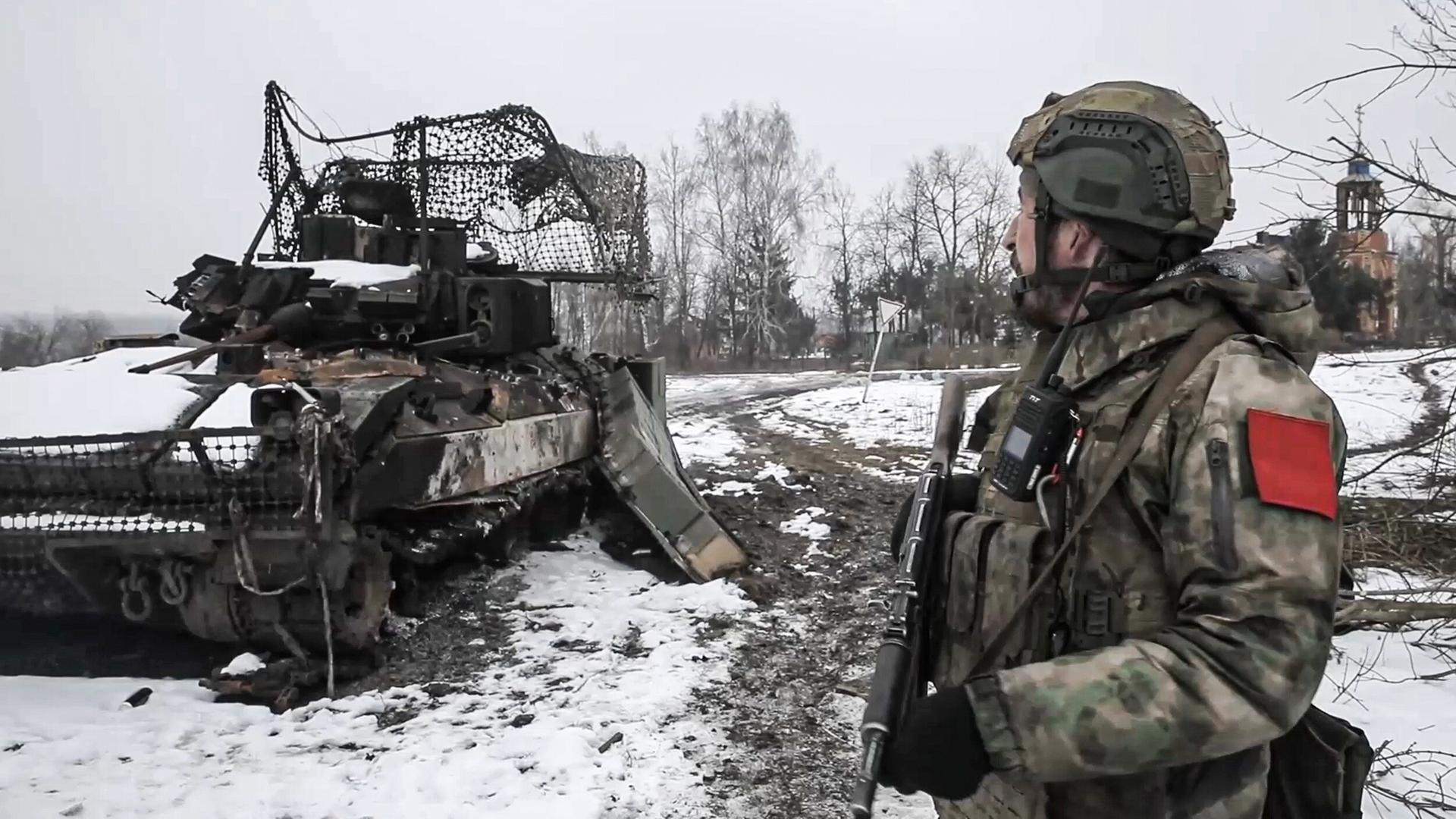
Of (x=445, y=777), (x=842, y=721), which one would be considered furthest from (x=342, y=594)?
(x=842, y=721)

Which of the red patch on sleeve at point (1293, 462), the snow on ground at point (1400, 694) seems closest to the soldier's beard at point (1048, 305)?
the red patch on sleeve at point (1293, 462)

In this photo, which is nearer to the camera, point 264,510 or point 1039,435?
point 1039,435

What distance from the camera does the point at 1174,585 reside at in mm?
1361

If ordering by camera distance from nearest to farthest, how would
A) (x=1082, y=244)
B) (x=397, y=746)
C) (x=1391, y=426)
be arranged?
1. (x=1082, y=244)
2. (x=397, y=746)
3. (x=1391, y=426)

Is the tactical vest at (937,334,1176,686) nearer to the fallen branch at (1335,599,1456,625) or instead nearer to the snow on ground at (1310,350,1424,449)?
the fallen branch at (1335,599,1456,625)

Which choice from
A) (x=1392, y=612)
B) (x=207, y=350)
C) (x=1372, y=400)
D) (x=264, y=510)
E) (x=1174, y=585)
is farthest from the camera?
(x=1372, y=400)

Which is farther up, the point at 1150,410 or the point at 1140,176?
the point at 1140,176

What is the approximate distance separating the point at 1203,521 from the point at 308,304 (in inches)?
230

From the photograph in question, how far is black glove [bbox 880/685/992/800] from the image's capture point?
130 cm

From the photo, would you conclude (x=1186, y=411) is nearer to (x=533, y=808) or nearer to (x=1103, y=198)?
(x=1103, y=198)

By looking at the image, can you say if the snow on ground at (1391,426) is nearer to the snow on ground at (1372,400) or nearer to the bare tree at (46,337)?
the snow on ground at (1372,400)

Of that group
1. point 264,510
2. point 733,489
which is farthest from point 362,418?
point 733,489

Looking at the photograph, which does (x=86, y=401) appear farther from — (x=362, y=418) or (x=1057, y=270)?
(x=1057, y=270)

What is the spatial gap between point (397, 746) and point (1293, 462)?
3.68 meters
